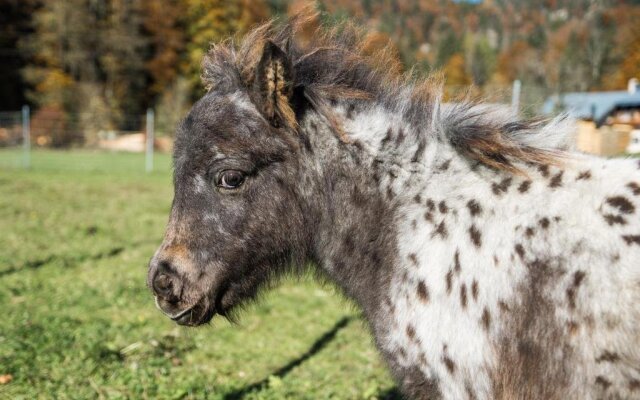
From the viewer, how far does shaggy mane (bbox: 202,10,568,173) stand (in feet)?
9.12

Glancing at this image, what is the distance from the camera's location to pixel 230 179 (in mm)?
3053

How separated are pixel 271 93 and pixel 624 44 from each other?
63.3m

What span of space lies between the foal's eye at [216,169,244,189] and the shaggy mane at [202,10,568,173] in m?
0.42

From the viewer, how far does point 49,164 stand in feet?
84.1

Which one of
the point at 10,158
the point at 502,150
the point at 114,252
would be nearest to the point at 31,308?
the point at 114,252

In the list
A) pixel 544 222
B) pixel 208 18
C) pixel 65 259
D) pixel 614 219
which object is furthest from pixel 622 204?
pixel 208 18

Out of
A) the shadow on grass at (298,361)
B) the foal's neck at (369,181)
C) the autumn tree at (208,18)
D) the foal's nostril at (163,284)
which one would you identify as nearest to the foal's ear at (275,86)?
the foal's neck at (369,181)

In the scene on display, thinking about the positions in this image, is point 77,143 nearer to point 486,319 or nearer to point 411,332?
point 411,332

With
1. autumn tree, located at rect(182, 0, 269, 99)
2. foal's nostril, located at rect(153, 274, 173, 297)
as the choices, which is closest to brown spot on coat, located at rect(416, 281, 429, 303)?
foal's nostril, located at rect(153, 274, 173, 297)

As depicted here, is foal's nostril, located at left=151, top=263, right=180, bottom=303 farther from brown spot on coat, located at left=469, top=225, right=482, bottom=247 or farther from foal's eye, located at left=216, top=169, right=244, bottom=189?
brown spot on coat, located at left=469, top=225, right=482, bottom=247

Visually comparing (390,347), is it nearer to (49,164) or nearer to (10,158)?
(49,164)

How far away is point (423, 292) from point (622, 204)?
38.4 inches

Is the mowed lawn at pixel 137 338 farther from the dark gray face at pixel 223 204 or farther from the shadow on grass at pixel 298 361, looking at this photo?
the dark gray face at pixel 223 204

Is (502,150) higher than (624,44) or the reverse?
the reverse
